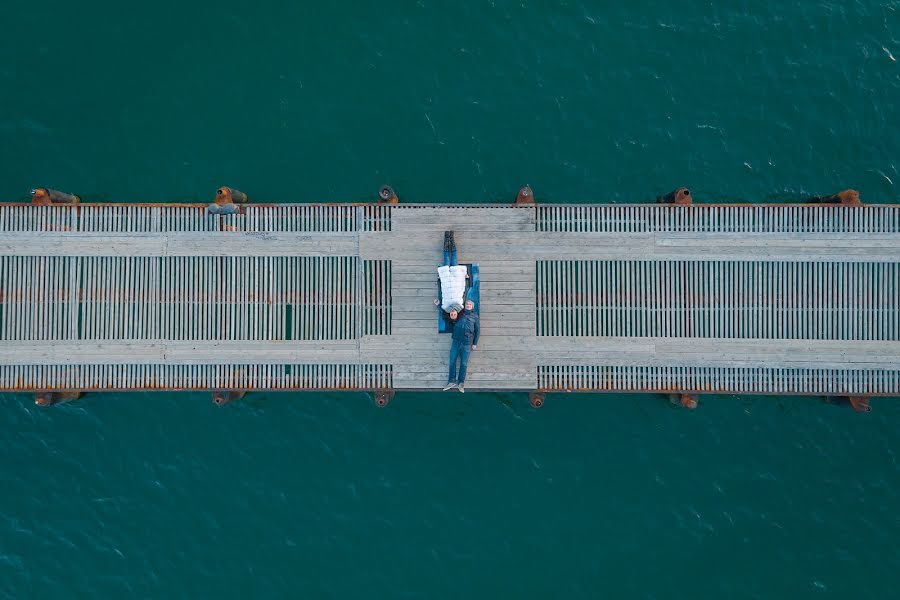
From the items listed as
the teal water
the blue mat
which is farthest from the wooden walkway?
the teal water

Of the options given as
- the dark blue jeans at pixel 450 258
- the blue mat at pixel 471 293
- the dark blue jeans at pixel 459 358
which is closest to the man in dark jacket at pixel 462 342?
the dark blue jeans at pixel 459 358

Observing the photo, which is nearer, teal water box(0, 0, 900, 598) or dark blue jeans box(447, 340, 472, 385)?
dark blue jeans box(447, 340, 472, 385)

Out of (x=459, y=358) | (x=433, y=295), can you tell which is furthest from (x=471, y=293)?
(x=459, y=358)

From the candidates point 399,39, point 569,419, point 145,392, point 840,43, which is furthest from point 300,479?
point 840,43

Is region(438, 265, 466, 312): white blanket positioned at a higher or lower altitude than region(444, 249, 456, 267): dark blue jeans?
lower

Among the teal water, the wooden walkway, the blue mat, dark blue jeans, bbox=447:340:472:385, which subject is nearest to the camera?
dark blue jeans, bbox=447:340:472:385

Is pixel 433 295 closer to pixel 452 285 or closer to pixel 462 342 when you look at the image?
pixel 452 285

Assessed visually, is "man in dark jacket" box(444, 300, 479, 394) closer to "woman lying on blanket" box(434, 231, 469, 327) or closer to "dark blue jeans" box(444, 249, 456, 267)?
"woman lying on blanket" box(434, 231, 469, 327)
